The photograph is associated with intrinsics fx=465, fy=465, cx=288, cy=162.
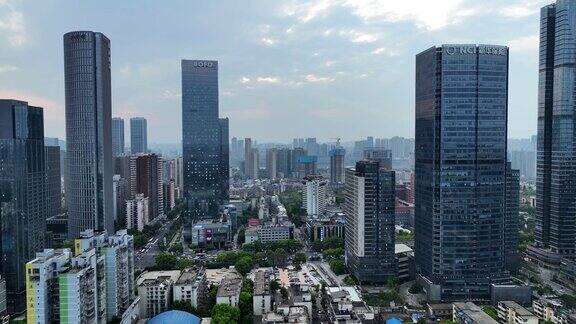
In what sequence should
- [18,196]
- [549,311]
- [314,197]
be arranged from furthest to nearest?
[314,197] < [18,196] < [549,311]

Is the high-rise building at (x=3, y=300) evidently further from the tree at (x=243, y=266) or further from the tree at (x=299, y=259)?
the tree at (x=299, y=259)

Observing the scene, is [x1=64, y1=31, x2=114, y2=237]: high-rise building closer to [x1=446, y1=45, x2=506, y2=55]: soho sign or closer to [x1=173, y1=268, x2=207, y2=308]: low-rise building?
[x1=173, y1=268, x2=207, y2=308]: low-rise building

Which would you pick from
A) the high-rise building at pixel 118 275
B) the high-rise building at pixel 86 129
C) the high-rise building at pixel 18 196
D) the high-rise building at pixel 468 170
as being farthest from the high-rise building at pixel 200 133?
the high-rise building at pixel 468 170

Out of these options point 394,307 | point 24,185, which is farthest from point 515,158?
point 24,185

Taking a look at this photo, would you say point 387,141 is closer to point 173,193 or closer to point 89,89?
point 173,193

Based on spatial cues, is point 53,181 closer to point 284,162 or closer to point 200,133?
point 200,133

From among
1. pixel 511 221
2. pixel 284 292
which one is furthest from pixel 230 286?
pixel 511 221
